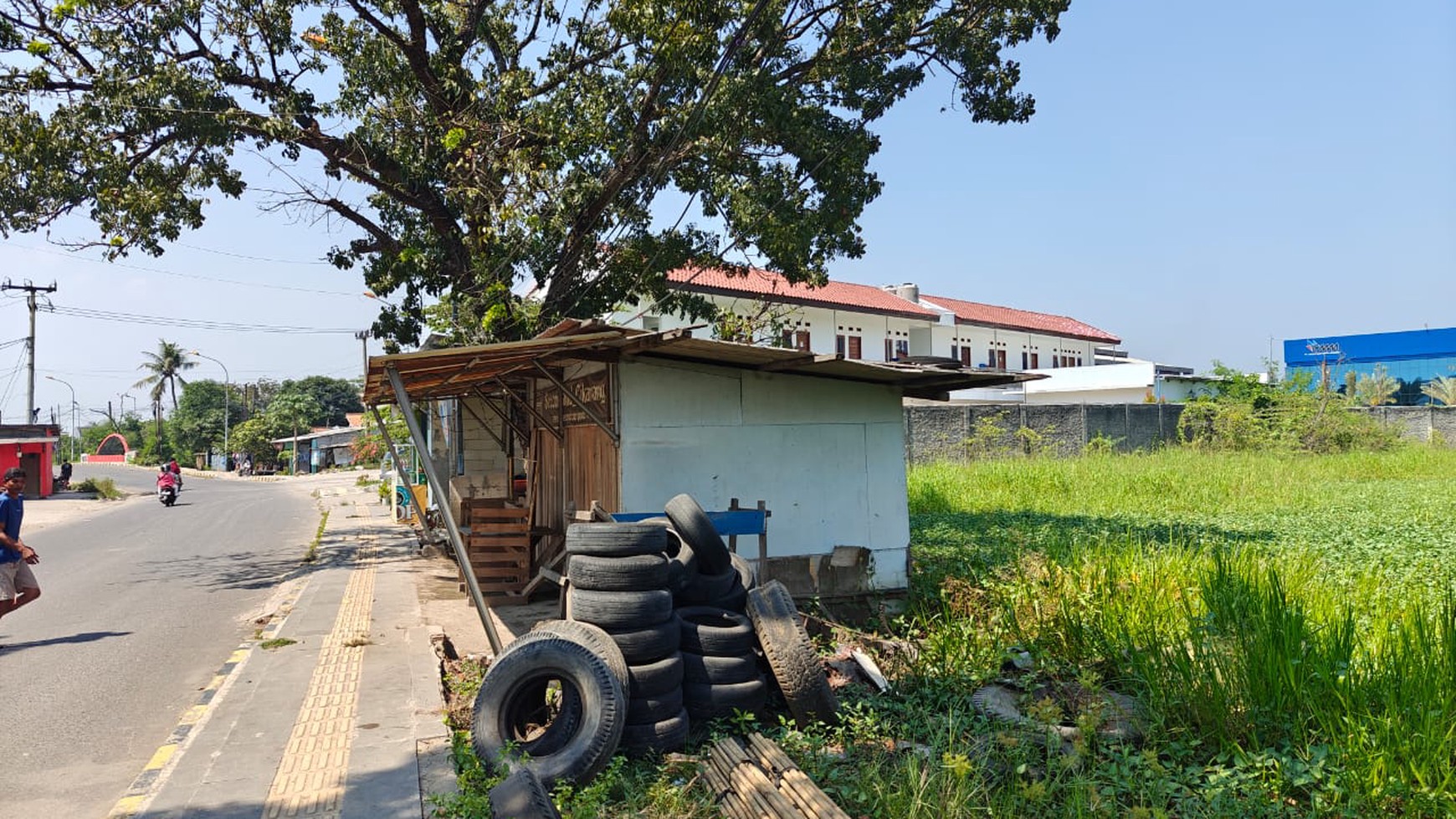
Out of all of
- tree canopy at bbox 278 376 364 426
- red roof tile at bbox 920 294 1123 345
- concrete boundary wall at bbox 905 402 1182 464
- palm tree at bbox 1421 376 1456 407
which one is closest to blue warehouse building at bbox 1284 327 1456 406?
palm tree at bbox 1421 376 1456 407

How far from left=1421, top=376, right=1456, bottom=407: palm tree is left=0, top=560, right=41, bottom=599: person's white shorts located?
2339 inches

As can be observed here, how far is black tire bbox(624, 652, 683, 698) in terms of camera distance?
17.9 ft

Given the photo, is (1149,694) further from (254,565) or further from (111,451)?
(111,451)

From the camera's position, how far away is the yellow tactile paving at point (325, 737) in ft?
16.1

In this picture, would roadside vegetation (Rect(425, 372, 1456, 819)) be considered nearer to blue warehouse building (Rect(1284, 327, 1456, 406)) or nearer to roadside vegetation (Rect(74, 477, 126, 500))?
roadside vegetation (Rect(74, 477, 126, 500))

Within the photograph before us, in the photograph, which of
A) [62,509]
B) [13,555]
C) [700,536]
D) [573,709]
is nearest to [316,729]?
[573,709]

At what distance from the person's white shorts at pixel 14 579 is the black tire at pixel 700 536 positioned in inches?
275

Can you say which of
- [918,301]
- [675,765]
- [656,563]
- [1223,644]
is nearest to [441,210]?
[656,563]

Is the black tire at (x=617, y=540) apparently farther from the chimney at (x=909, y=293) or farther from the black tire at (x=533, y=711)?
the chimney at (x=909, y=293)

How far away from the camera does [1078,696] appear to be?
6.09 m

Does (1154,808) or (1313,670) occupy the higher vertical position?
(1313,670)

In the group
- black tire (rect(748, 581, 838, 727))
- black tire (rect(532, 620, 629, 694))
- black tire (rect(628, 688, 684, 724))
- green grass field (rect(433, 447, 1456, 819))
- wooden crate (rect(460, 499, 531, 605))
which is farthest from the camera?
wooden crate (rect(460, 499, 531, 605))

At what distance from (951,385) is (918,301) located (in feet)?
98.7

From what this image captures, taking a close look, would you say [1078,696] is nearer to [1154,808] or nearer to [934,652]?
[934,652]
